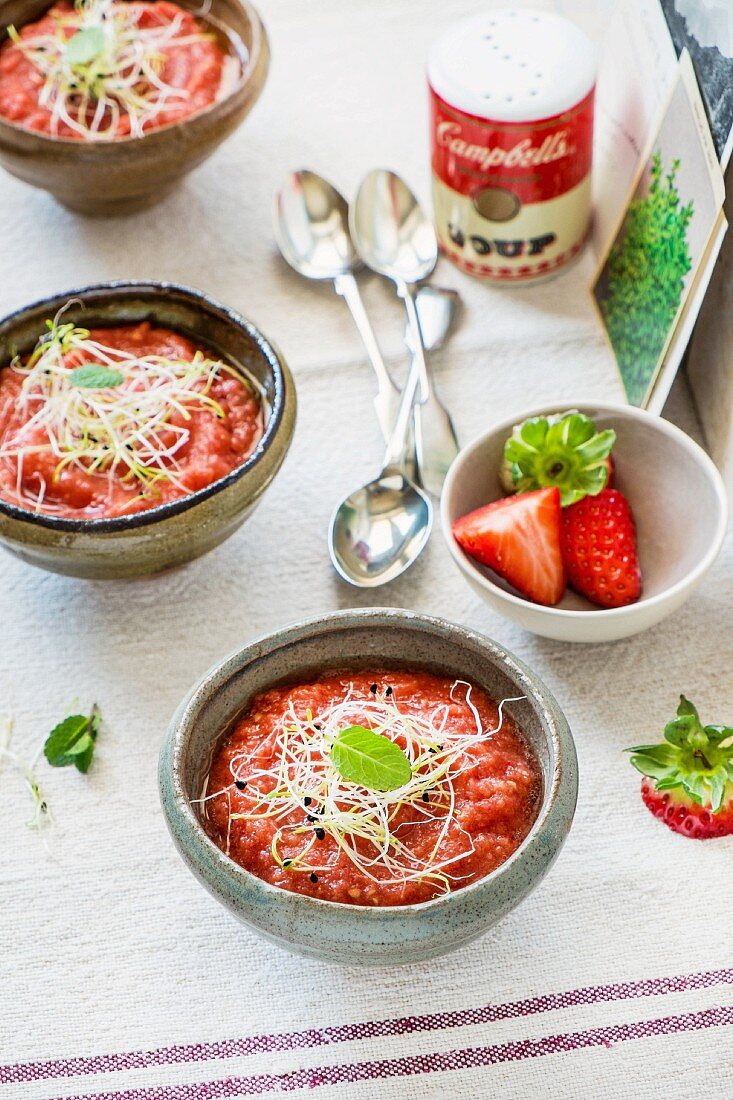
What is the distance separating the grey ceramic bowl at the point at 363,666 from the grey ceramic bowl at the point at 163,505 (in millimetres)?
206

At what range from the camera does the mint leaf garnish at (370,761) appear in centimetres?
107

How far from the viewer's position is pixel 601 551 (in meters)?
1.36

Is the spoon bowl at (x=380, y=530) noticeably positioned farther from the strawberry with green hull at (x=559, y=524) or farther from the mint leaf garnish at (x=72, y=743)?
the mint leaf garnish at (x=72, y=743)

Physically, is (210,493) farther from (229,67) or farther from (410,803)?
(229,67)

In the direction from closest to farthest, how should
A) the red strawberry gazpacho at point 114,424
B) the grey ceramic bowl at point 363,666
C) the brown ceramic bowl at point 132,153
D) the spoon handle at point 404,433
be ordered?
the grey ceramic bowl at point 363,666, the red strawberry gazpacho at point 114,424, the spoon handle at point 404,433, the brown ceramic bowl at point 132,153

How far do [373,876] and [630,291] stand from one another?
2.99 feet

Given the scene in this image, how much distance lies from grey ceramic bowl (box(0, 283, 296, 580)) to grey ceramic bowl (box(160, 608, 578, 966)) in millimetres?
206

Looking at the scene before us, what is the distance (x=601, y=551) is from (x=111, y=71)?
3.39ft

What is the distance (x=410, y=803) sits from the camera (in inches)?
43.8

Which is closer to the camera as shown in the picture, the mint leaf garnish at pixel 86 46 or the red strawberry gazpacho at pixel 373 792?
the red strawberry gazpacho at pixel 373 792

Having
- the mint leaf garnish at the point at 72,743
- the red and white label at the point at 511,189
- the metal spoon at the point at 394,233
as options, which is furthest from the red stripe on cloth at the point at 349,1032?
the red and white label at the point at 511,189

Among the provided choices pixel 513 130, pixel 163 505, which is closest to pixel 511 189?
pixel 513 130

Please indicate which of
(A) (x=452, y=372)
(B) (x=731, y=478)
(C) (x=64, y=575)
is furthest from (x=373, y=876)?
(A) (x=452, y=372)

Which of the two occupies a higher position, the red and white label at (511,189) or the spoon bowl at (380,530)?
the red and white label at (511,189)
